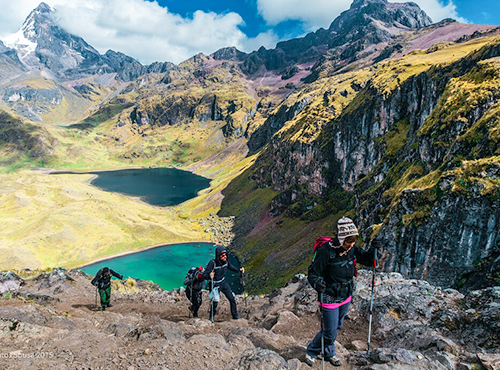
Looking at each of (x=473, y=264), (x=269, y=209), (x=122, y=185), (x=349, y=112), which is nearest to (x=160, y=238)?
(x=269, y=209)

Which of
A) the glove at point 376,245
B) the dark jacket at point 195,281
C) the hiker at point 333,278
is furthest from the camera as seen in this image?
the dark jacket at point 195,281

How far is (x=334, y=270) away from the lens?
24.7 ft

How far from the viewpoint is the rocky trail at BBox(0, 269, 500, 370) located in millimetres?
7449

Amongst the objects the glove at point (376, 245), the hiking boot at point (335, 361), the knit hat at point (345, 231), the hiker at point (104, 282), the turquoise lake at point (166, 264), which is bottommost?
the turquoise lake at point (166, 264)

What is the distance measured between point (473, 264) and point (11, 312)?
36.5 metres

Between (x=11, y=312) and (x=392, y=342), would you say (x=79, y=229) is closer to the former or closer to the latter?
(x=11, y=312)

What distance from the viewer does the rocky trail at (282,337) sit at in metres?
7.45

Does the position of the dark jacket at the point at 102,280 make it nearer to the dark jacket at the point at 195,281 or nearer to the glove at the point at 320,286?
the dark jacket at the point at 195,281

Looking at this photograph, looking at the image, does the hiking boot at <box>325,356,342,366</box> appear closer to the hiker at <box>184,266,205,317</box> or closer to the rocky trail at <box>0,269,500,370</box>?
the rocky trail at <box>0,269,500,370</box>

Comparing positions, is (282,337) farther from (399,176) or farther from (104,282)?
(399,176)

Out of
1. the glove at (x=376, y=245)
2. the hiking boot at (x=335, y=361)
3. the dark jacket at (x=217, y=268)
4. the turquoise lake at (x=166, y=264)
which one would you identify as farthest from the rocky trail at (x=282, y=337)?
the turquoise lake at (x=166, y=264)

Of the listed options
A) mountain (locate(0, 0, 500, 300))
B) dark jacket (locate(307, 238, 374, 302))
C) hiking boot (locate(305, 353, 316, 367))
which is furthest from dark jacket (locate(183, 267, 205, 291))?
mountain (locate(0, 0, 500, 300))

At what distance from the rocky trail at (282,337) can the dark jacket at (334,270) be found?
2013 mm

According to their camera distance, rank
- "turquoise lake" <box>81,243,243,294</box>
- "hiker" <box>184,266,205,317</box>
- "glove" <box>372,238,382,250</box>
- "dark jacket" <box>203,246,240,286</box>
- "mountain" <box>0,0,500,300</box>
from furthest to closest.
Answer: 1. "turquoise lake" <box>81,243,243,294</box>
2. "mountain" <box>0,0,500,300</box>
3. "hiker" <box>184,266,205,317</box>
4. "dark jacket" <box>203,246,240,286</box>
5. "glove" <box>372,238,382,250</box>
